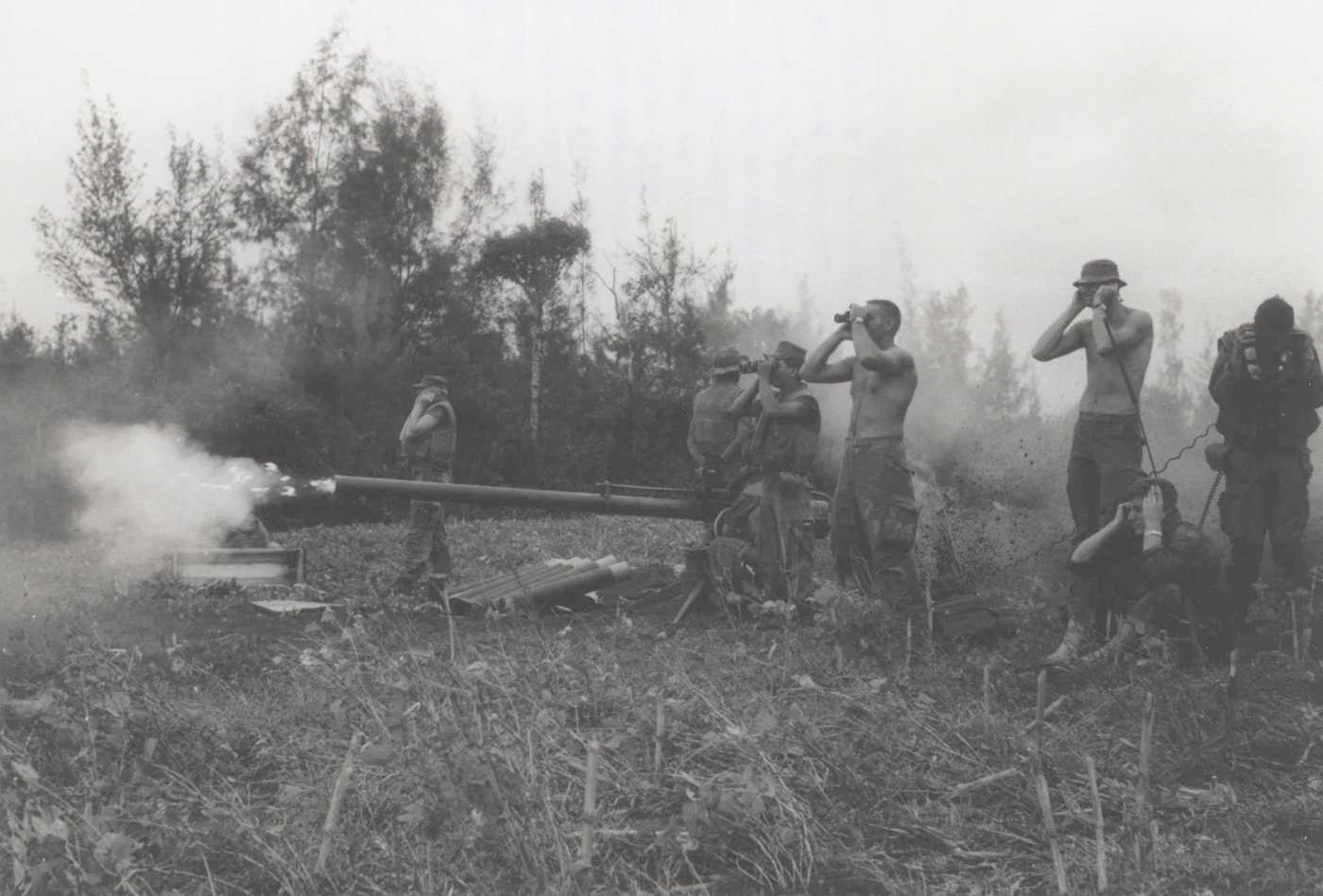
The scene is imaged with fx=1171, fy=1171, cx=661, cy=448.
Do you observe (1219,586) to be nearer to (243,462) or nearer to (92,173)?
(243,462)

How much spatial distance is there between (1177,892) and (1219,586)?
2843 mm

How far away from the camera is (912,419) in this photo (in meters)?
15.5

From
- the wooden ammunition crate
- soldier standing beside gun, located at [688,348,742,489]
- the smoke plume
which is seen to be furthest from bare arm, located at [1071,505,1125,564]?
the wooden ammunition crate

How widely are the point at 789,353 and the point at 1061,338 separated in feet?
7.11

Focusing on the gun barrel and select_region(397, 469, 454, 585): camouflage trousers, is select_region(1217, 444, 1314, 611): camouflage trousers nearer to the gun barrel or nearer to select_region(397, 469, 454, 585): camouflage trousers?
the gun barrel

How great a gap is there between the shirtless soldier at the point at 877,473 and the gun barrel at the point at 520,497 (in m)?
1.86

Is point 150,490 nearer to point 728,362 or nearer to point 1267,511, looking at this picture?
point 728,362

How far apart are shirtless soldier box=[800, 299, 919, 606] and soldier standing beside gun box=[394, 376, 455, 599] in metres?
4.24

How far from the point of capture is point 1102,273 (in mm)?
6355

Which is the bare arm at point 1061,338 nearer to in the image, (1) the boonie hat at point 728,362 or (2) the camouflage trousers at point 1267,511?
(2) the camouflage trousers at point 1267,511

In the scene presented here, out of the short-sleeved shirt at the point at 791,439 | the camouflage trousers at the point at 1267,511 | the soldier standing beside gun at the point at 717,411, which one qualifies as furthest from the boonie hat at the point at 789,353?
the camouflage trousers at the point at 1267,511

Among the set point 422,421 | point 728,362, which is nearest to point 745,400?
point 728,362

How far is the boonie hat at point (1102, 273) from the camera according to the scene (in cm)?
634

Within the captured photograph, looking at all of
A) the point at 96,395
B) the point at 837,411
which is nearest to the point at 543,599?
the point at 837,411
